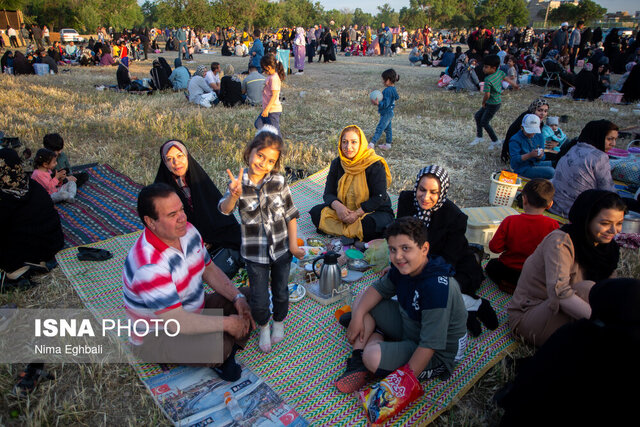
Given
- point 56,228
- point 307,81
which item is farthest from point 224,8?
point 56,228

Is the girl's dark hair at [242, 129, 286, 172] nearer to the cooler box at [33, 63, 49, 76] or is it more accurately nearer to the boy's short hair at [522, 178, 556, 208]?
the boy's short hair at [522, 178, 556, 208]

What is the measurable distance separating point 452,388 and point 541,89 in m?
15.6

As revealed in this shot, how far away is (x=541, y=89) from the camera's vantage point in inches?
588

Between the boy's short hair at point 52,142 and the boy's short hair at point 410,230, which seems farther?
the boy's short hair at point 52,142

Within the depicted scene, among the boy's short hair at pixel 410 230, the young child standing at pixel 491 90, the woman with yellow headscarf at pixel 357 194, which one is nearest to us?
the boy's short hair at pixel 410 230

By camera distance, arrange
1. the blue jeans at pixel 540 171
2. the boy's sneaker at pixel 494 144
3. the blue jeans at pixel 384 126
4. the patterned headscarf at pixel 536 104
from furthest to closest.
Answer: the boy's sneaker at pixel 494 144
the blue jeans at pixel 384 126
the patterned headscarf at pixel 536 104
the blue jeans at pixel 540 171

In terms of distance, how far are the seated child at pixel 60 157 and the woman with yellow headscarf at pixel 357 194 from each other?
13.5 feet

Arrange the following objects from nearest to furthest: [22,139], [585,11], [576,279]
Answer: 1. [576,279]
2. [22,139]
3. [585,11]

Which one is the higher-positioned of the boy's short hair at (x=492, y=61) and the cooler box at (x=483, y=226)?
the boy's short hair at (x=492, y=61)

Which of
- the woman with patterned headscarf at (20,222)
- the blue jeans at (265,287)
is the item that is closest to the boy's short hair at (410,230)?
the blue jeans at (265,287)

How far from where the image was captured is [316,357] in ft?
10.2

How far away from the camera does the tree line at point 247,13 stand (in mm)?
38125

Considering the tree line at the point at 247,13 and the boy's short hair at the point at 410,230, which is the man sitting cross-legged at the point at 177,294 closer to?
the boy's short hair at the point at 410,230

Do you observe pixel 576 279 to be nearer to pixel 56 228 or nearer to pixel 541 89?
pixel 56 228
